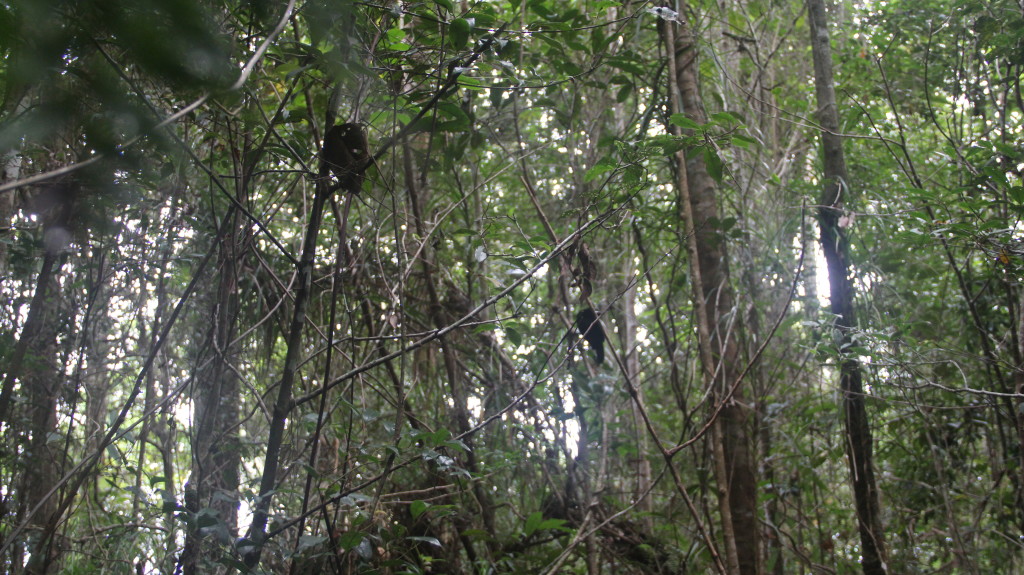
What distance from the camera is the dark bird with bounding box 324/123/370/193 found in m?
1.55

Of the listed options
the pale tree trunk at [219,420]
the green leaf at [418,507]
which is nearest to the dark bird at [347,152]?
the pale tree trunk at [219,420]

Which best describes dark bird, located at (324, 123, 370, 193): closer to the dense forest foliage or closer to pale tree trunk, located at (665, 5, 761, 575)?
the dense forest foliage

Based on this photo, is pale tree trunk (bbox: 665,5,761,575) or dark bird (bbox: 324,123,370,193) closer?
dark bird (bbox: 324,123,370,193)

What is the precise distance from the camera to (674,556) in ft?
Answer: 8.26

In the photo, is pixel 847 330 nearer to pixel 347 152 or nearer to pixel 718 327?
pixel 718 327

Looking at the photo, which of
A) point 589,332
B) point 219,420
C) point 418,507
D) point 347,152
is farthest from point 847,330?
point 219,420

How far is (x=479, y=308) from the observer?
5.09 feet

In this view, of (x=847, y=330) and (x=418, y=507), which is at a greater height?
(x=847, y=330)

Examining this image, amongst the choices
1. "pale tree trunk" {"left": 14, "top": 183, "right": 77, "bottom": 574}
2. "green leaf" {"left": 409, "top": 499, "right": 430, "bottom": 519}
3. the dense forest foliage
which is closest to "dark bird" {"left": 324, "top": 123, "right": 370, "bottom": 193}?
the dense forest foliage

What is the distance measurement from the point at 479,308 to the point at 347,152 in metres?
0.47

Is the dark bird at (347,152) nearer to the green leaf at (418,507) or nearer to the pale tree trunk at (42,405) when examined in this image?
the green leaf at (418,507)

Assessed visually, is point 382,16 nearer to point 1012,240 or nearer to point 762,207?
point 1012,240

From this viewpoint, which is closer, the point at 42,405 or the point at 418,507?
the point at 418,507

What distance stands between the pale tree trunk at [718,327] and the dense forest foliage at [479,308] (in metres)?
Result: 0.01
